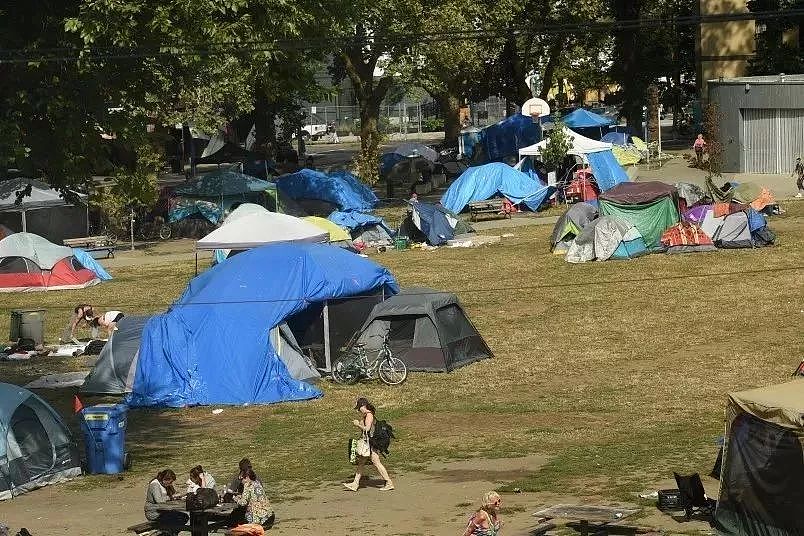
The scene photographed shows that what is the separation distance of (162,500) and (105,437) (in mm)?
3743

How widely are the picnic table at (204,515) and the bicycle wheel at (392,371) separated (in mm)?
8365

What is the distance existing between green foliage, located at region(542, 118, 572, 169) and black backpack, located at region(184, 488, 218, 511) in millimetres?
32216

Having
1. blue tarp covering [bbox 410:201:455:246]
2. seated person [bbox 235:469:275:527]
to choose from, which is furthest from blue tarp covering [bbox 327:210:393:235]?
seated person [bbox 235:469:275:527]

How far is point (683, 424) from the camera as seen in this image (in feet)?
66.0

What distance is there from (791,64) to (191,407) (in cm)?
4025

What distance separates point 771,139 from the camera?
4906cm

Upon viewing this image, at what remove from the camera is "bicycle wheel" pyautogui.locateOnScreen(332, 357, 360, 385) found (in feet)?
79.1

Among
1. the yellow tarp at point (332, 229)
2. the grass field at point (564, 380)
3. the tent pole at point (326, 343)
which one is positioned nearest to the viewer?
the grass field at point (564, 380)

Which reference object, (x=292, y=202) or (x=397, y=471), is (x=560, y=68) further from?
(x=397, y=471)

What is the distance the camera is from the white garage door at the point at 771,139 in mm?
48219

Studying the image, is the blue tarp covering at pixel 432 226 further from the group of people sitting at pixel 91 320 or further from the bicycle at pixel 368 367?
the bicycle at pixel 368 367

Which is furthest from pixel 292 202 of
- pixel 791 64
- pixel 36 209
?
pixel 791 64

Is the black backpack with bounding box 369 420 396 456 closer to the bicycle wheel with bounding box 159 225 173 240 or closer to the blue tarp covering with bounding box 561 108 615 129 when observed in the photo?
the bicycle wheel with bounding box 159 225 173 240

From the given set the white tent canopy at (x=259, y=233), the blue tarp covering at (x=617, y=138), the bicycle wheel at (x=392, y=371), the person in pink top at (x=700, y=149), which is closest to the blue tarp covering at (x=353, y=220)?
the white tent canopy at (x=259, y=233)
